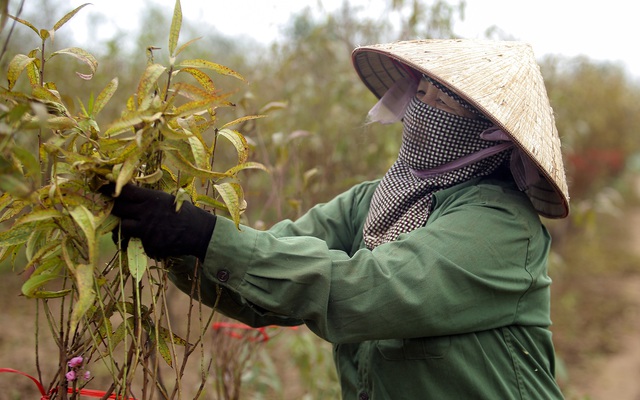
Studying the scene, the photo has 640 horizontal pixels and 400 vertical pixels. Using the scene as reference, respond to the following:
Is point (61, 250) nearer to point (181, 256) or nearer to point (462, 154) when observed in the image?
point (181, 256)

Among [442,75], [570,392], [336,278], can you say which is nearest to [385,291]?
[336,278]

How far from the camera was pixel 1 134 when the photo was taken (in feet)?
2.98

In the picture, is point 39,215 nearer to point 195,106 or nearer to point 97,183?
point 97,183

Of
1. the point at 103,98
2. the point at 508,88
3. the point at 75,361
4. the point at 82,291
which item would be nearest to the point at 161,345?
the point at 75,361

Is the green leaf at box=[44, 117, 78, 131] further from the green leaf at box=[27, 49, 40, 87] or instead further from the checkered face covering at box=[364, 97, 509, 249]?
the checkered face covering at box=[364, 97, 509, 249]

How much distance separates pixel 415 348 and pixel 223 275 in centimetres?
55

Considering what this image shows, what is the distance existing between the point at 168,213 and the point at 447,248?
64 cm

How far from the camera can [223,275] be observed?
127 centimetres

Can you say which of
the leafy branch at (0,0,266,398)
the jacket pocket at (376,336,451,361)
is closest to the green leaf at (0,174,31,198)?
the leafy branch at (0,0,266,398)

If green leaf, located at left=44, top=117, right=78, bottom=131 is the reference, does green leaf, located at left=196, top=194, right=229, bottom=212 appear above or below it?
below

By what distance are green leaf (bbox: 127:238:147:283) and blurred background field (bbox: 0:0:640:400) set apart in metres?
1.11

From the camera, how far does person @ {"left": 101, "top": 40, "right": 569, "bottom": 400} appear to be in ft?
4.22

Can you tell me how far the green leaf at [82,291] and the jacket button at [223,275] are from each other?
0.89 ft

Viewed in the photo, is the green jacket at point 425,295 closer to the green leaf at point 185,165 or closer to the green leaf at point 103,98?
the green leaf at point 185,165
